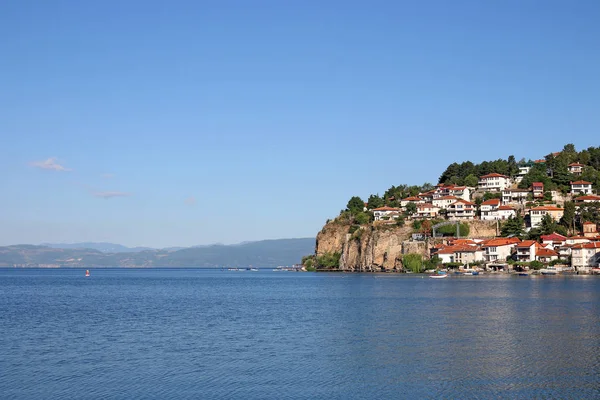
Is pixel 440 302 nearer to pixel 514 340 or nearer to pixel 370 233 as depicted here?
pixel 514 340

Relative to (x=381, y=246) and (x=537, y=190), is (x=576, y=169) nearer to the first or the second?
(x=537, y=190)

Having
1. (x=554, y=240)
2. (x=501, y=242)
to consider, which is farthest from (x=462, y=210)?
(x=554, y=240)

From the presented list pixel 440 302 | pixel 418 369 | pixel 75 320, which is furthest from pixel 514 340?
pixel 75 320

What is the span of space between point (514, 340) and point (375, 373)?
11.7m

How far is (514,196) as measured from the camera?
142 m

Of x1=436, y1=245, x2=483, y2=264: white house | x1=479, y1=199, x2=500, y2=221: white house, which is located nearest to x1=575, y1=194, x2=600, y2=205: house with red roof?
x1=479, y1=199, x2=500, y2=221: white house

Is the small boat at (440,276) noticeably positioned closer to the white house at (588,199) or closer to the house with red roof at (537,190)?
the white house at (588,199)

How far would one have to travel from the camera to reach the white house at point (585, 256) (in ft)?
364

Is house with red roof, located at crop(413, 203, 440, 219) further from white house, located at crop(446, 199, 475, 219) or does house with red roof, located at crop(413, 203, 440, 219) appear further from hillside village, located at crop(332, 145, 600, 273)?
white house, located at crop(446, 199, 475, 219)

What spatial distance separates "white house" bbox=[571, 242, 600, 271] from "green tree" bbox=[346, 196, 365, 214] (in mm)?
57515

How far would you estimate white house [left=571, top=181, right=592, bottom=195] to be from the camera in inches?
5581

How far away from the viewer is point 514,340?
36344 mm

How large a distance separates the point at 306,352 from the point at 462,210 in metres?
115

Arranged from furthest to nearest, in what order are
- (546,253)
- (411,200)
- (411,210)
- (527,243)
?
(411,200)
(411,210)
(527,243)
(546,253)
